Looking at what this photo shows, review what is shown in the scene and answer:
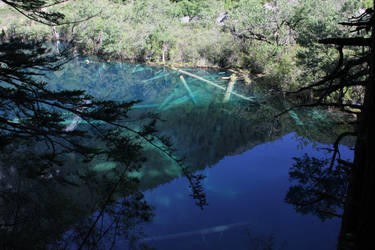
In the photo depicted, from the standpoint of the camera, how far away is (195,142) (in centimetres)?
897

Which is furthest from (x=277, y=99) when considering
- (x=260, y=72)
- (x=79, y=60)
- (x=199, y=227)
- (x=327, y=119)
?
(x=79, y=60)

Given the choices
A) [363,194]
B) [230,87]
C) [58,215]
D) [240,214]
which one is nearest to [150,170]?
[240,214]

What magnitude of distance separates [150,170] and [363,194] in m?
5.88

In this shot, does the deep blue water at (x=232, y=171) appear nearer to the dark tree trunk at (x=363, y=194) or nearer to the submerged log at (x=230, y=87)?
the submerged log at (x=230, y=87)

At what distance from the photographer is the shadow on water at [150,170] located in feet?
10.8

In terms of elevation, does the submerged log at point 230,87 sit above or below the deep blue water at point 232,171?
above

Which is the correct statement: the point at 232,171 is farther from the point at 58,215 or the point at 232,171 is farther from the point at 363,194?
the point at 363,194

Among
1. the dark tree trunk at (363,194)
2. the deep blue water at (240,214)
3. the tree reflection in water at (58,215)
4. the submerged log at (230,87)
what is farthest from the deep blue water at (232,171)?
the dark tree trunk at (363,194)

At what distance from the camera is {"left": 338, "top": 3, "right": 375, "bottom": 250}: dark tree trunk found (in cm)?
161

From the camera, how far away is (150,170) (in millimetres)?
7141

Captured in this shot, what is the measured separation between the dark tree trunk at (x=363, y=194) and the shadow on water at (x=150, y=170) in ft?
0.46

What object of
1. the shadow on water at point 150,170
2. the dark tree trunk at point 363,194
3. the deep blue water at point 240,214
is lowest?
the deep blue water at point 240,214

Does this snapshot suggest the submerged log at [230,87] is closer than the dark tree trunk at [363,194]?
No

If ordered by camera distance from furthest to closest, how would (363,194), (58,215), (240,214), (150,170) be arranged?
1. (150,170)
2. (240,214)
3. (58,215)
4. (363,194)
